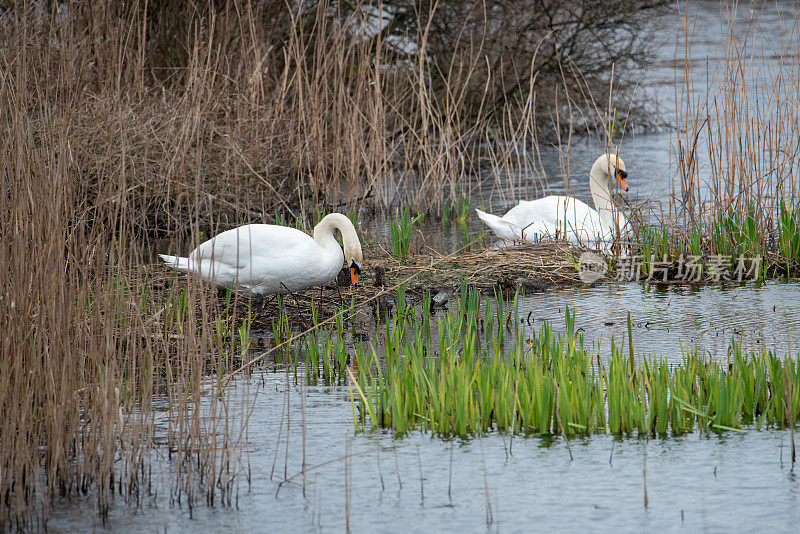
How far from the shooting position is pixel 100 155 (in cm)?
877

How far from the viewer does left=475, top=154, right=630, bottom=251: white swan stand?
A: 8.07 metres

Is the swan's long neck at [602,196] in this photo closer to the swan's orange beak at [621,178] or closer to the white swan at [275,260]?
the swan's orange beak at [621,178]

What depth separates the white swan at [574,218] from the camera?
8.07m

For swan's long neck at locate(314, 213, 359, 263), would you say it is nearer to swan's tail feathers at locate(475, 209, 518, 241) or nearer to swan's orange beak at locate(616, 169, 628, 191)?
swan's tail feathers at locate(475, 209, 518, 241)

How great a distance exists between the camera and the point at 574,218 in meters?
8.26

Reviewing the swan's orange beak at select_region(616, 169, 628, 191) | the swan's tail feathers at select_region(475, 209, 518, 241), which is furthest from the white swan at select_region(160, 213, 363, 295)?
the swan's orange beak at select_region(616, 169, 628, 191)

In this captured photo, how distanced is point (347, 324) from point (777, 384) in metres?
3.04

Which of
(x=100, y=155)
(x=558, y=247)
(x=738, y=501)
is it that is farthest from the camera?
(x=100, y=155)

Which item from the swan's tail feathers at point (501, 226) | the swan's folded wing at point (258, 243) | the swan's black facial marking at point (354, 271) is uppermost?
the swan's tail feathers at point (501, 226)

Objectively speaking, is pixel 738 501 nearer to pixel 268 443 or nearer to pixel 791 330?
pixel 268 443

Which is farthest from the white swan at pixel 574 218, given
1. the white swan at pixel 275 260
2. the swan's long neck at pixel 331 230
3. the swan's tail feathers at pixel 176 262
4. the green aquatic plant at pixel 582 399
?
the green aquatic plant at pixel 582 399

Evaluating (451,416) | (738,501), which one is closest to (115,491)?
(451,416)

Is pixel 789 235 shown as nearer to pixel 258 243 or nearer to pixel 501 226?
pixel 501 226

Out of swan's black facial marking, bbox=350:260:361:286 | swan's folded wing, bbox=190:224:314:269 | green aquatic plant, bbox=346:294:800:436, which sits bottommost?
green aquatic plant, bbox=346:294:800:436
